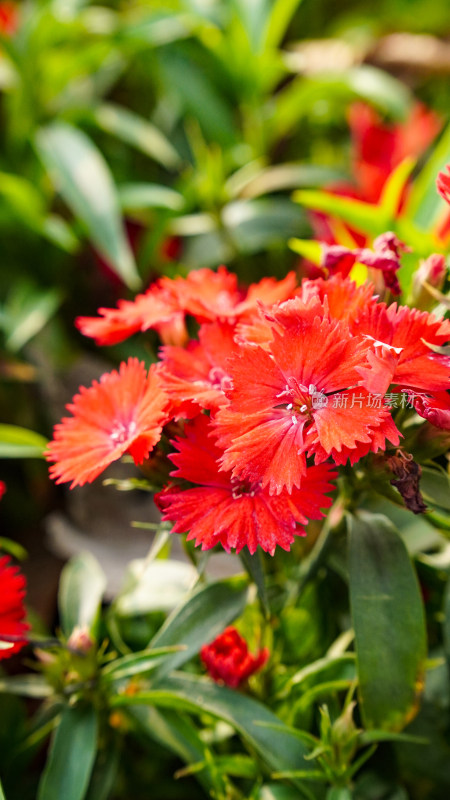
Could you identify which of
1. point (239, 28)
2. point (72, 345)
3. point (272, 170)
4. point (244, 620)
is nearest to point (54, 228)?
point (72, 345)

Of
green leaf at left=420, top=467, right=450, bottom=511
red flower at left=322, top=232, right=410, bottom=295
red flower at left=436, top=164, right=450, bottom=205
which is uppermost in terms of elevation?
red flower at left=436, top=164, right=450, bottom=205

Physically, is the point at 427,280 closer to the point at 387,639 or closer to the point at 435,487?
the point at 435,487

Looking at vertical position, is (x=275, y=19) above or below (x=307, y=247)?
above

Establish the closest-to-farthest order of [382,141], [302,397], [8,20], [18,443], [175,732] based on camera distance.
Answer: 1. [302,397]
2. [175,732]
3. [18,443]
4. [382,141]
5. [8,20]

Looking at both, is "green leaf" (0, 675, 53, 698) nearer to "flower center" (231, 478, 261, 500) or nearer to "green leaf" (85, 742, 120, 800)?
"green leaf" (85, 742, 120, 800)

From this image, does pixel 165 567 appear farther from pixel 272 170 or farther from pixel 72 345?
pixel 272 170

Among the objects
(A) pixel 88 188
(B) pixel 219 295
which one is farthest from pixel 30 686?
(A) pixel 88 188

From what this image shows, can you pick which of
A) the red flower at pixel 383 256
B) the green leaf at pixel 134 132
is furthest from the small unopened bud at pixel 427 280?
the green leaf at pixel 134 132

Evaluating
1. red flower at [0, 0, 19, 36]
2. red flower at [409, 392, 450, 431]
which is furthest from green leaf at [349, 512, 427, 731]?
red flower at [0, 0, 19, 36]
